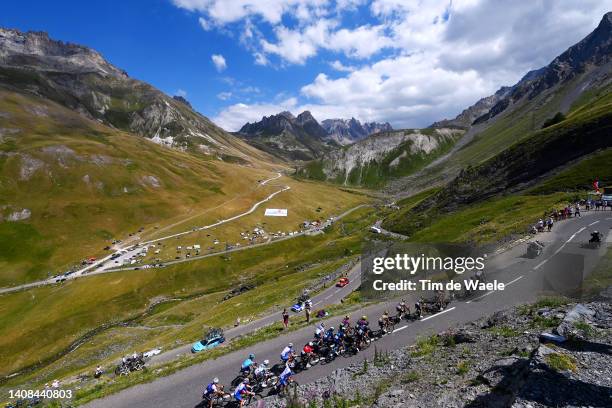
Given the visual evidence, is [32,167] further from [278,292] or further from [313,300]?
[313,300]

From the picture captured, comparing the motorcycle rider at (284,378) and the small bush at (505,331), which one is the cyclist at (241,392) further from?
the small bush at (505,331)

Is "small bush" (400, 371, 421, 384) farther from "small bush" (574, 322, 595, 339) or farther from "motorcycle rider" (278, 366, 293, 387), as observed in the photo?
"small bush" (574, 322, 595, 339)

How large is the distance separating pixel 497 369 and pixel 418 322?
15124 mm

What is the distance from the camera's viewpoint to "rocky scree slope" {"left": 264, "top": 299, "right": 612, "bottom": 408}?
53.4 ft

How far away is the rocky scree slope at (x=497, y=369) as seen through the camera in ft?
53.4

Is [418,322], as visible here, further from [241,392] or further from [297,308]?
[297,308]

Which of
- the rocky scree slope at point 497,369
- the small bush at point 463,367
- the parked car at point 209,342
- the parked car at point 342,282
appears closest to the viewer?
the rocky scree slope at point 497,369

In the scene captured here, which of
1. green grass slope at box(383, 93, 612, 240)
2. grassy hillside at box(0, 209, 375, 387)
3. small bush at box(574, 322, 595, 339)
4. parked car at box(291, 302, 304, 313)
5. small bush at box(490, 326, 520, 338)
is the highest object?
green grass slope at box(383, 93, 612, 240)

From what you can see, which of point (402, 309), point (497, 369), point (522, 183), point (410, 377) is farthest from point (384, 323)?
point (522, 183)

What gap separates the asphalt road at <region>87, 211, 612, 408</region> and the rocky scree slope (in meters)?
2.95

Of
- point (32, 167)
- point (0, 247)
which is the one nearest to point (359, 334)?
point (0, 247)

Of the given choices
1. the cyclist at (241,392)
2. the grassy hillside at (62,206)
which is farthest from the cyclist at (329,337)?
the grassy hillside at (62,206)

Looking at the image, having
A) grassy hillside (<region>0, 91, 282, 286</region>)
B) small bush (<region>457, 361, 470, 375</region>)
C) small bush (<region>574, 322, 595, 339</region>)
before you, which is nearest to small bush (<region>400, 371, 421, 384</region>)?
small bush (<region>457, 361, 470, 375</region>)

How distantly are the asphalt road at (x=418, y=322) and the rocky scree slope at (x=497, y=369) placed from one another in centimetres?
295
